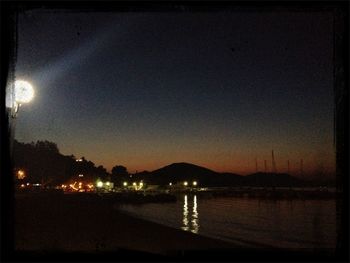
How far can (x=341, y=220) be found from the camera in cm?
287

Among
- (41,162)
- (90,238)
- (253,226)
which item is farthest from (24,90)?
(41,162)

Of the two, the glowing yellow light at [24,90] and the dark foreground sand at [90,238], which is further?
the dark foreground sand at [90,238]

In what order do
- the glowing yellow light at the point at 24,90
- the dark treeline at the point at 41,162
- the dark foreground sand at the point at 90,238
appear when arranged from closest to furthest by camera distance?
the glowing yellow light at the point at 24,90, the dark foreground sand at the point at 90,238, the dark treeline at the point at 41,162

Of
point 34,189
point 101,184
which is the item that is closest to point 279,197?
point 101,184

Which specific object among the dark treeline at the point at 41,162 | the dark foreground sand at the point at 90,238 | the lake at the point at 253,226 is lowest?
the lake at the point at 253,226

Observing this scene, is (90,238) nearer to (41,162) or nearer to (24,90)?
(24,90)

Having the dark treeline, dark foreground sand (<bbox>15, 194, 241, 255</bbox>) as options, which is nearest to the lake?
dark foreground sand (<bbox>15, 194, 241, 255</bbox>)

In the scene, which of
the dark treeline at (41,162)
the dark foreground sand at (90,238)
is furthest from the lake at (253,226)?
the dark treeline at (41,162)

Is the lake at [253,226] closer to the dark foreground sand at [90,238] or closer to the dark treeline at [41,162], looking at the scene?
the dark foreground sand at [90,238]

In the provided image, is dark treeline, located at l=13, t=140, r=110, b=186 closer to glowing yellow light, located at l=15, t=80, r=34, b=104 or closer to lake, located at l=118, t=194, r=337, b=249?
lake, located at l=118, t=194, r=337, b=249

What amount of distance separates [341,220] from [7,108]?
2.66m

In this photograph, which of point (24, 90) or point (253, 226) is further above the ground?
point (24, 90)

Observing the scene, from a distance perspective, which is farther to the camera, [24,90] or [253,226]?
[253,226]

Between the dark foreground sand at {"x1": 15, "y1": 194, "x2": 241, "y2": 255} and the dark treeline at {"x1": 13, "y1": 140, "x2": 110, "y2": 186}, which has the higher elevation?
the dark treeline at {"x1": 13, "y1": 140, "x2": 110, "y2": 186}
